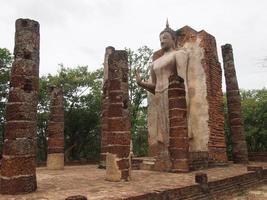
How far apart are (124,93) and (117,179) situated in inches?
97.8

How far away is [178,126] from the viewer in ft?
36.4

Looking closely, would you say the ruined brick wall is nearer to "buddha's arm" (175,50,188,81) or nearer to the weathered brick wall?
"buddha's arm" (175,50,188,81)

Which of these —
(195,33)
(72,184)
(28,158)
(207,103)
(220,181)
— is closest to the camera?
(28,158)

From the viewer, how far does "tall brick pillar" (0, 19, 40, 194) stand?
300 inches

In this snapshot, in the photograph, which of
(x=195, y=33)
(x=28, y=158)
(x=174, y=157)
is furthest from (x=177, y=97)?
(x=28, y=158)

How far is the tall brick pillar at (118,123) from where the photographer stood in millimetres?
9328

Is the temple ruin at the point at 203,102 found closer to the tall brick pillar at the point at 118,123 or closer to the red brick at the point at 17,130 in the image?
the tall brick pillar at the point at 118,123

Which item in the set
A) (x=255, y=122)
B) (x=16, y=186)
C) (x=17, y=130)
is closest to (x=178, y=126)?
(x=17, y=130)

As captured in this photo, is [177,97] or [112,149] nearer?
[112,149]

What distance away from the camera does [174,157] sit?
11.1 meters

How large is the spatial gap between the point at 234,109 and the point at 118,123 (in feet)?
25.4

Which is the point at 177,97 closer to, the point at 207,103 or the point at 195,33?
the point at 207,103

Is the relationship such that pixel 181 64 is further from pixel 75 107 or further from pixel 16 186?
pixel 75 107

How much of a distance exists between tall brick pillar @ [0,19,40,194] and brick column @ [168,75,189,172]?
15.5ft
